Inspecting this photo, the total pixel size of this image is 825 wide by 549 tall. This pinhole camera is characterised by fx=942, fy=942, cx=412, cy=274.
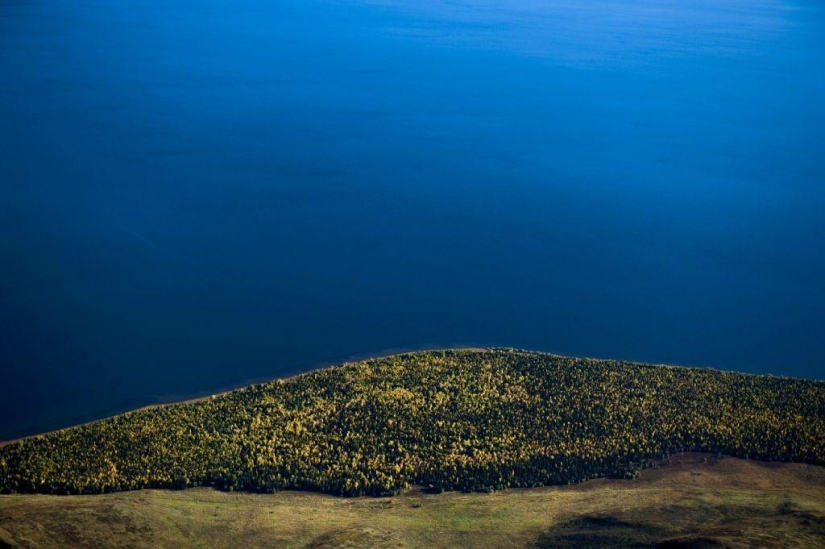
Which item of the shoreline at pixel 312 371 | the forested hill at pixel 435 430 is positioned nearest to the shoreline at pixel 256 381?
the shoreline at pixel 312 371

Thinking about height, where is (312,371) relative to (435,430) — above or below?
above

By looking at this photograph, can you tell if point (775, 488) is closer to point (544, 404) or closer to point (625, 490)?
point (625, 490)

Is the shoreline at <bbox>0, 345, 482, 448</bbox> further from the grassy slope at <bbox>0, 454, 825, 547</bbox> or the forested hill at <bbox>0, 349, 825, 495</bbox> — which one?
the grassy slope at <bbox>0, 454, 825, 547</bbox>

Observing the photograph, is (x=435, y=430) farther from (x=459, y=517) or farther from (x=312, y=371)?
(x=312, y=371)

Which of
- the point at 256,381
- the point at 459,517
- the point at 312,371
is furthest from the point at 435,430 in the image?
the point at 256,381

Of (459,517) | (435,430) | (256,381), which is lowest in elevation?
(459,517)

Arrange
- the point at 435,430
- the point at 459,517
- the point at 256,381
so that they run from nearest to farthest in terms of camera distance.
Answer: the point at 459,517
the point at 435,430
the point at 256,381

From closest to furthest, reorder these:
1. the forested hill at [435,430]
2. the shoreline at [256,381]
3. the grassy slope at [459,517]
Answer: the grassy slope at [459,517] → the forested hill at [435,430] → the shoreline at [256,381]

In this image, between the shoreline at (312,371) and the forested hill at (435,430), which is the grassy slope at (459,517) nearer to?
the forested hill at (435,430)

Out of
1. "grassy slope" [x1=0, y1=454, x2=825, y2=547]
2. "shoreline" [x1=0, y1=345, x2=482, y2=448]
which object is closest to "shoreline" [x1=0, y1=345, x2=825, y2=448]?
"shoreline" [x1=0, y1=345, x2=482, y2=448]
